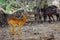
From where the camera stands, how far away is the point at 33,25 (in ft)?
36.5

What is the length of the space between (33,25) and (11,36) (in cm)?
292

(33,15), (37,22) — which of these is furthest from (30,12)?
(37,22)

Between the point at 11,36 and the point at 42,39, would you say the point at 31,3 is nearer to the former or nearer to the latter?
the point at 11,36

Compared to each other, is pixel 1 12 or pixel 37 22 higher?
pixel 1 12

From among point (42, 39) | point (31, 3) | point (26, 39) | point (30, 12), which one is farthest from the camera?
point (31, 3)

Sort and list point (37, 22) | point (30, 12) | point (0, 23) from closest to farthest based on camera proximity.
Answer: point (0, 23) < point (37, 22) < point (30, 12)

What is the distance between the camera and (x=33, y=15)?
13.4 metres

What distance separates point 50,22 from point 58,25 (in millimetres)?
993

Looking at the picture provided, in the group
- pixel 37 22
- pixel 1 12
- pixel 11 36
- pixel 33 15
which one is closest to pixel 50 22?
pixel 37 22

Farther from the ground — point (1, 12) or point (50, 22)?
A: point (1, 12)

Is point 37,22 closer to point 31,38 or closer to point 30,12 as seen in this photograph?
point 30,12

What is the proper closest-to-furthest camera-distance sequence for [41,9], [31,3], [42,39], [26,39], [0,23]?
[42,39]
[26,39]
[0,23]
[41,9]
[31,3]

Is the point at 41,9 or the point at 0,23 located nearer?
the point at 0,23

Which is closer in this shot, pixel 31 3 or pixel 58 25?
pixel 58 25
